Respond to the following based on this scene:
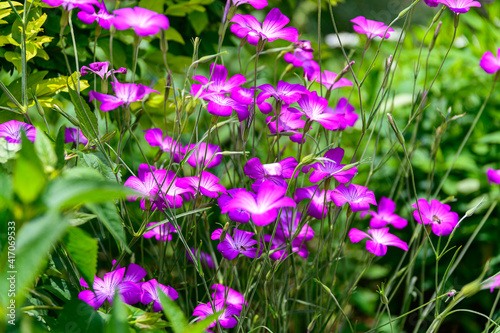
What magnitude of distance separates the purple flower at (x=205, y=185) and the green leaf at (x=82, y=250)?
0.17 meters

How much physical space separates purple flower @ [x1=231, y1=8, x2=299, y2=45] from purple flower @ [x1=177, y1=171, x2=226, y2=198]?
19cm

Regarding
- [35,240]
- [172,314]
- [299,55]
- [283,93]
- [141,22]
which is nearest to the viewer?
[35,240]

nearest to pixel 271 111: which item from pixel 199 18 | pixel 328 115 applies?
pixel 328 115

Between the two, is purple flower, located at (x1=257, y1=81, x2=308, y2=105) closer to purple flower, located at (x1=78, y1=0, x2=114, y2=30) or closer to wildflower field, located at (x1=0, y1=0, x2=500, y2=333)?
wildflower field, located at (x1=0, y1=0, x2=500, y2=333)

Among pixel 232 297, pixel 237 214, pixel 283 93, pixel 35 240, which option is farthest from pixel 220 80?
pixel 35 240

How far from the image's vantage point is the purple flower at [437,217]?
653mm

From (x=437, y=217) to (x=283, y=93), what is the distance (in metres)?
0.30

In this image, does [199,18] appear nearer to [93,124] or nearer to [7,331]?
[93,124]

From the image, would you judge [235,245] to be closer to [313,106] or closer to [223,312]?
[223,312]

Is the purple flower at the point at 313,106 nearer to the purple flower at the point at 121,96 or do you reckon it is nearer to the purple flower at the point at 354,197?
the purple flower at the point at 354,197

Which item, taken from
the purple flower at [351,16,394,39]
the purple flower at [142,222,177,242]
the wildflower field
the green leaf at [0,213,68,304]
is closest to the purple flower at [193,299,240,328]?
the wildflower field

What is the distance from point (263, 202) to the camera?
0.49 meters

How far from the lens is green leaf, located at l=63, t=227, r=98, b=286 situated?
423mm

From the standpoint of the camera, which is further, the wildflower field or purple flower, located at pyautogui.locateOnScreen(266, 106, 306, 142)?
purple flower, located at pyautogui.locateOnScreen(266, 106, 306, 142)
